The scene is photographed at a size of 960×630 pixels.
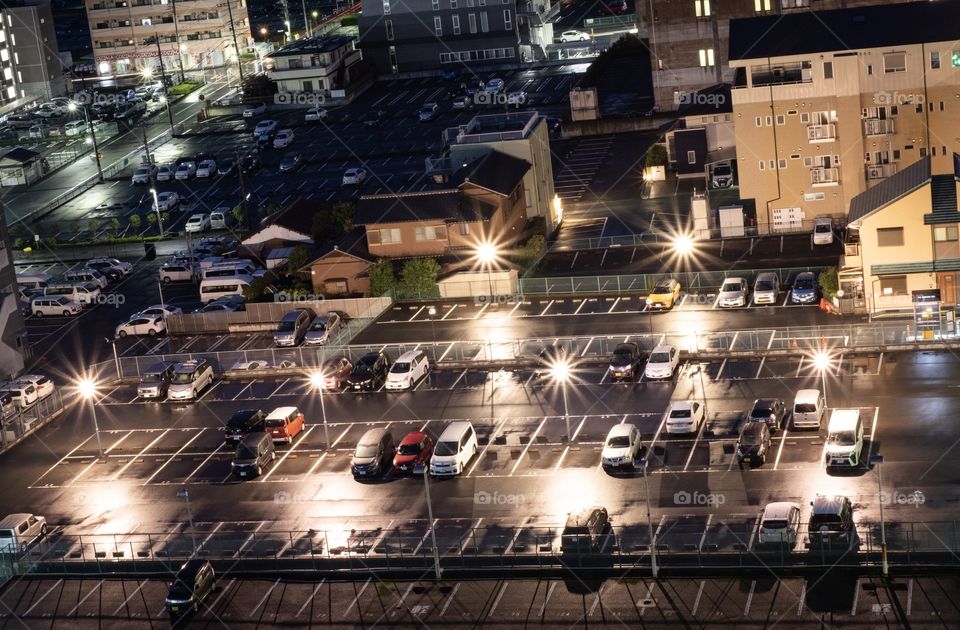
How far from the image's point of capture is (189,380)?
60062mm

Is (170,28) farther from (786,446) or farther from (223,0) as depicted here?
(786,446)

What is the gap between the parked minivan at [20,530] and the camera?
47781 millimetres

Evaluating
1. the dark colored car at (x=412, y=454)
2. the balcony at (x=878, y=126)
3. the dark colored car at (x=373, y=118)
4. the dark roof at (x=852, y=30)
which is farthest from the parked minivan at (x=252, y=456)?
the dark colored car at (x=373, y=118)

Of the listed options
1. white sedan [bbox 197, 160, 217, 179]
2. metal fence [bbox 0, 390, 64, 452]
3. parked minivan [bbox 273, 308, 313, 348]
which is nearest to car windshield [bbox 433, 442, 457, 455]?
parked minivan [bbox 273, 308, 313, 348]

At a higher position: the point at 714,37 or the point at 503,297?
the point at 714,37

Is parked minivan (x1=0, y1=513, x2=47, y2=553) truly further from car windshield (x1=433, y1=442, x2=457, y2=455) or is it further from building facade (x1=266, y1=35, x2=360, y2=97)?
building facade (x1=266, y1=35, x2=360, y2=97)

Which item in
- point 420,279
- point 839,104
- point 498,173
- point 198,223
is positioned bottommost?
point 420,279

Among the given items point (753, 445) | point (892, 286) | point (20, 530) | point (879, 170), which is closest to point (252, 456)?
point (20, 530)

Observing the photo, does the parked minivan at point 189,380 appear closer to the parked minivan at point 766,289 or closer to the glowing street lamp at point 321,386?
the glowing street lamp at point 321,386

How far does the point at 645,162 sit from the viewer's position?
84.5 metres

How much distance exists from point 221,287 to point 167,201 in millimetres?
20626

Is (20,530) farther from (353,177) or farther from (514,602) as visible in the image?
(353,177)

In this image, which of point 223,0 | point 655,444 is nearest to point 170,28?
point 223,0

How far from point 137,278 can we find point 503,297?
21.3m
